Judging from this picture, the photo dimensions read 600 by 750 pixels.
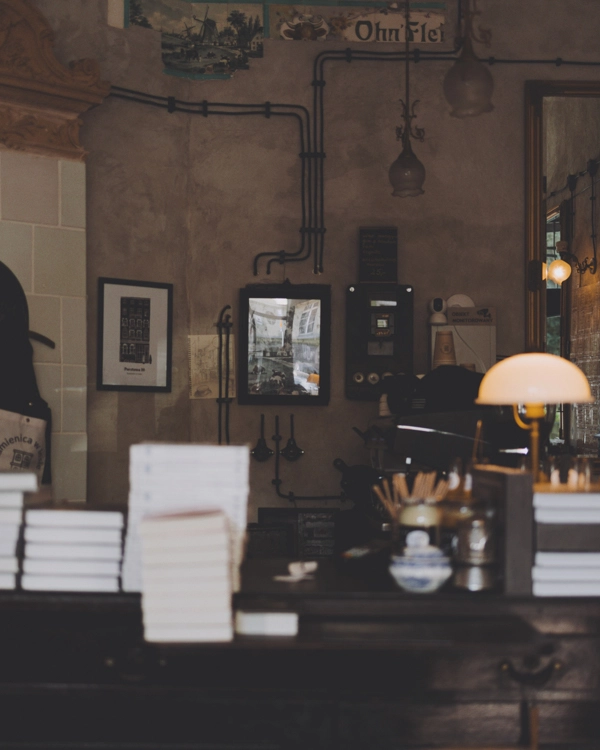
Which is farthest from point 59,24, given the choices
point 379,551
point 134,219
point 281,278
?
point 379,551

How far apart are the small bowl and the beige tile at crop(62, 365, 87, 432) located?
2842 mm

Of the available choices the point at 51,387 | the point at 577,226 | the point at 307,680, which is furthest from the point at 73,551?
the point at 577,226

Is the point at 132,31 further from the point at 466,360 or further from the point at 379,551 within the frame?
the point at 379,551

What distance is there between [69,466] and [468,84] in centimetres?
283

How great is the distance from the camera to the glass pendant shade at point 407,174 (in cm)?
439

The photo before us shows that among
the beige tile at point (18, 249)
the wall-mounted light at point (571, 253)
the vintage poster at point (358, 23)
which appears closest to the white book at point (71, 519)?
the beige tile at point (18, 249)

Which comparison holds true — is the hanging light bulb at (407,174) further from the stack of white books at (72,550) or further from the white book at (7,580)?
the white book at (7,580)

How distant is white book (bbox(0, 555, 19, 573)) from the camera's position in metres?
2.24

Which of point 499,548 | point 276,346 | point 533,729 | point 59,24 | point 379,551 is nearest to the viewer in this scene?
point 533,729

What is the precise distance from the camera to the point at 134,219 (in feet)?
16.7

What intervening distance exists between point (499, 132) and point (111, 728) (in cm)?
457

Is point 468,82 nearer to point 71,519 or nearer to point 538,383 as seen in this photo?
point 538,383

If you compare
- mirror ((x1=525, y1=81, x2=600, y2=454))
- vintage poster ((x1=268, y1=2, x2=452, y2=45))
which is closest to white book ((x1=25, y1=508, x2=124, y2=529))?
vintage poster ((x1=268, y1=2, x2=452, y2=45))

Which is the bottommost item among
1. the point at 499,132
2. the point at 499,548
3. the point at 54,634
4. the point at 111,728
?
the point at 111,728
